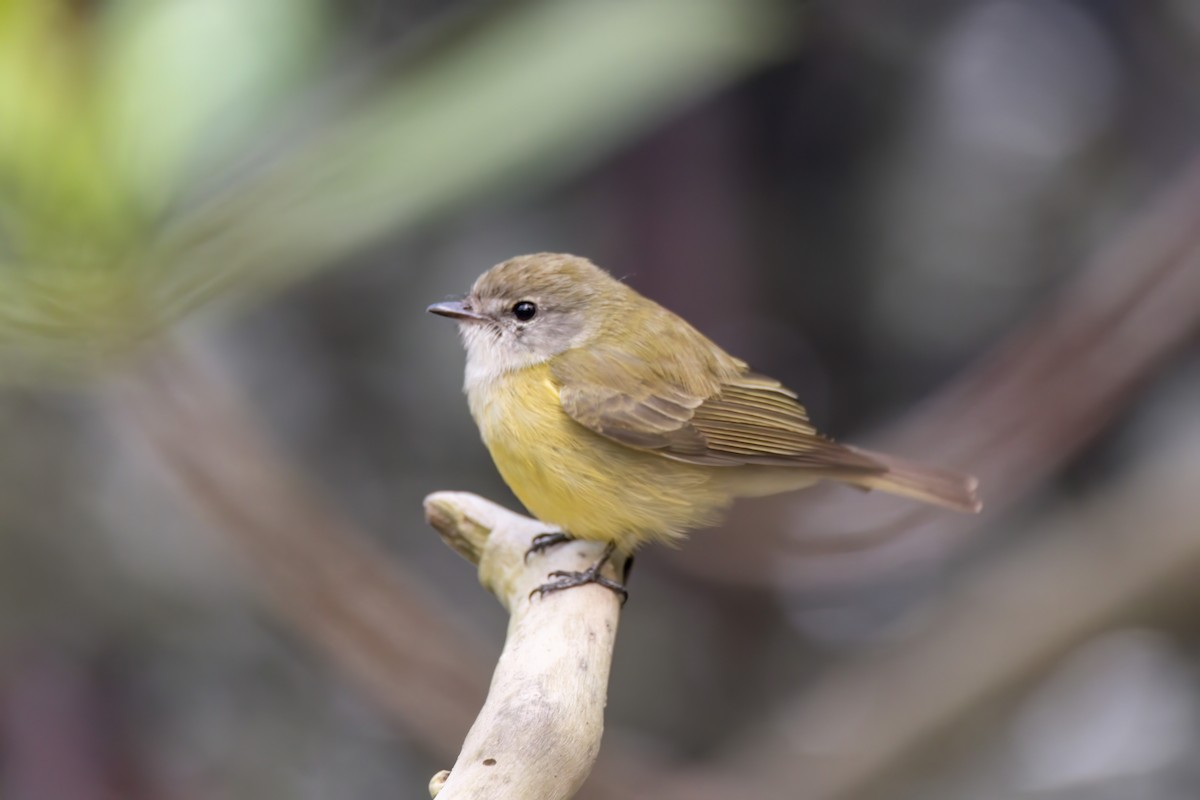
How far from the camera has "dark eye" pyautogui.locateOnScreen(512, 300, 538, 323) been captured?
2961mm

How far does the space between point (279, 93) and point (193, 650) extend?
239 centimetres

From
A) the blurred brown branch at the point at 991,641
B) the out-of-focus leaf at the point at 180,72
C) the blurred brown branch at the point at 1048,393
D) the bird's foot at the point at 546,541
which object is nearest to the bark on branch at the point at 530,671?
the bird's foot at the point at 546,541

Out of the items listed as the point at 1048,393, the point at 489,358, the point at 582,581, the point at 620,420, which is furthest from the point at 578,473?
the point at 1048,393

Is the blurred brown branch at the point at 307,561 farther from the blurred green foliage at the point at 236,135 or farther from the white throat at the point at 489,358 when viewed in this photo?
the white throat at the point at 489,358

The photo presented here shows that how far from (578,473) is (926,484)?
2.81ft

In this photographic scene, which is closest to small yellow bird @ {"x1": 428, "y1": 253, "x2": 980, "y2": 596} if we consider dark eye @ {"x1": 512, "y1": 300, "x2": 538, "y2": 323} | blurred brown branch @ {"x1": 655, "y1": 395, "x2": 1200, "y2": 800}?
dark eye @ {"x1": 512, "y1": 300, "x2": 538, "y2": 323}

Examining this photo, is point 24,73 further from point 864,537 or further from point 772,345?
point 772,345

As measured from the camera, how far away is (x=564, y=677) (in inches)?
75.5

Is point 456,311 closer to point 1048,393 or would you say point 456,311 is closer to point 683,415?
point 683,415

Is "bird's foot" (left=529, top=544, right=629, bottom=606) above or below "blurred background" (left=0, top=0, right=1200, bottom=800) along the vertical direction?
below

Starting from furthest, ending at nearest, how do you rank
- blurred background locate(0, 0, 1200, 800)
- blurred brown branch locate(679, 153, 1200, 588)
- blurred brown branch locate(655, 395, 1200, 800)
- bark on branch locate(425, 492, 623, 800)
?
blurred brown branch locate(655, 395, 1200, 800) < blurred brown branch locate(679, 153, 1200, 588) < blurred background locate(0, 0, 1200, 800) < bark on branch locate(425, 492, 623, 800)

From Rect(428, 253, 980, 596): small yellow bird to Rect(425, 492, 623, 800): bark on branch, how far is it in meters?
0.11

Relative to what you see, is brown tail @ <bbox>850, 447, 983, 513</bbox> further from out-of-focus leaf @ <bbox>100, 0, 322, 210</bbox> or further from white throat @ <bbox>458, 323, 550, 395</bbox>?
out-of-focus leaf @ <bbox>100, 0, 322, 210</bbox>

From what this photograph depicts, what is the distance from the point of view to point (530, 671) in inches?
76.0
